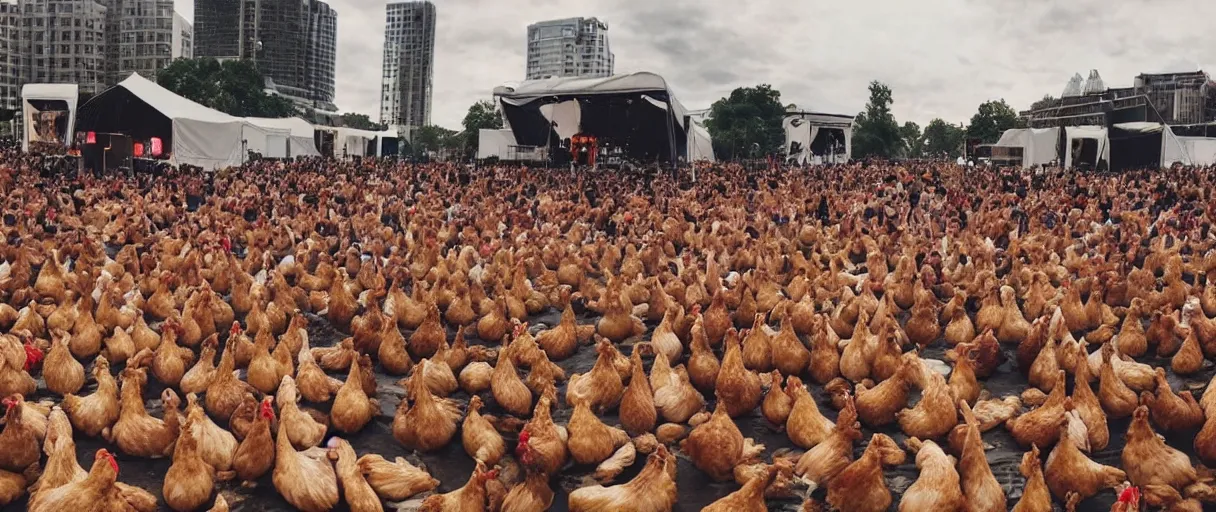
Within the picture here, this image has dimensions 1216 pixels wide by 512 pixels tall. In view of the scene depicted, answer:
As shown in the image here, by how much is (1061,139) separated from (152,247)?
40.5 m

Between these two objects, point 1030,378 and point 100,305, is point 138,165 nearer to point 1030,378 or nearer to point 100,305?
point 100,305

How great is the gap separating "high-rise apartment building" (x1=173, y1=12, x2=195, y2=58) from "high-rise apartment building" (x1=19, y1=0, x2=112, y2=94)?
1164 cm

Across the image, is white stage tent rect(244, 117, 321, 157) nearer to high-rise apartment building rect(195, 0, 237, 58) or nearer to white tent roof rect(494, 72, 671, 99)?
white tent roof rect(494, 72, 671, 99)

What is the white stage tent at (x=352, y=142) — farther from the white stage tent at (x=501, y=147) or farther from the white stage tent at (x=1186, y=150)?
the white stage tent at (x=1186, y=150)

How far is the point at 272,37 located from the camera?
469ft

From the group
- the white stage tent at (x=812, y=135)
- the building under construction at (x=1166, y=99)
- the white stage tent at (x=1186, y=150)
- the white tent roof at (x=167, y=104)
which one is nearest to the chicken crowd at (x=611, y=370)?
the white tent roof at (x=167, y=104)

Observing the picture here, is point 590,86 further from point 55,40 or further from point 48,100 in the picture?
point 55,40

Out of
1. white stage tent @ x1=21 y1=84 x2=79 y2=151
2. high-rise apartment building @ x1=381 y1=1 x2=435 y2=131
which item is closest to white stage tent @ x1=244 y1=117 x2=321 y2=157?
white stage tent @ x1=21 y1=84 x2=79 y2=151

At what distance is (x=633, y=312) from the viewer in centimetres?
1011

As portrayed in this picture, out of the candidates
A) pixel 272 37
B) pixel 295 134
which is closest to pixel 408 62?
pixel 272 37

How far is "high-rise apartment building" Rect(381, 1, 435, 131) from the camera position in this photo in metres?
184

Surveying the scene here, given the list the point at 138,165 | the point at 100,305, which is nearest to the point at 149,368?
the point at 100,305

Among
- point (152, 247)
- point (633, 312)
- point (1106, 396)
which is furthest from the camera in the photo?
point (152, 247)

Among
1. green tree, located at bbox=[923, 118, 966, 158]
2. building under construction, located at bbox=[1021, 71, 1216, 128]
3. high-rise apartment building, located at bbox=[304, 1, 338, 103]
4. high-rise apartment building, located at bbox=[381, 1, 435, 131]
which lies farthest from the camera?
high-rise apartment building, located at bbox=[381, 1, 435, 131]
